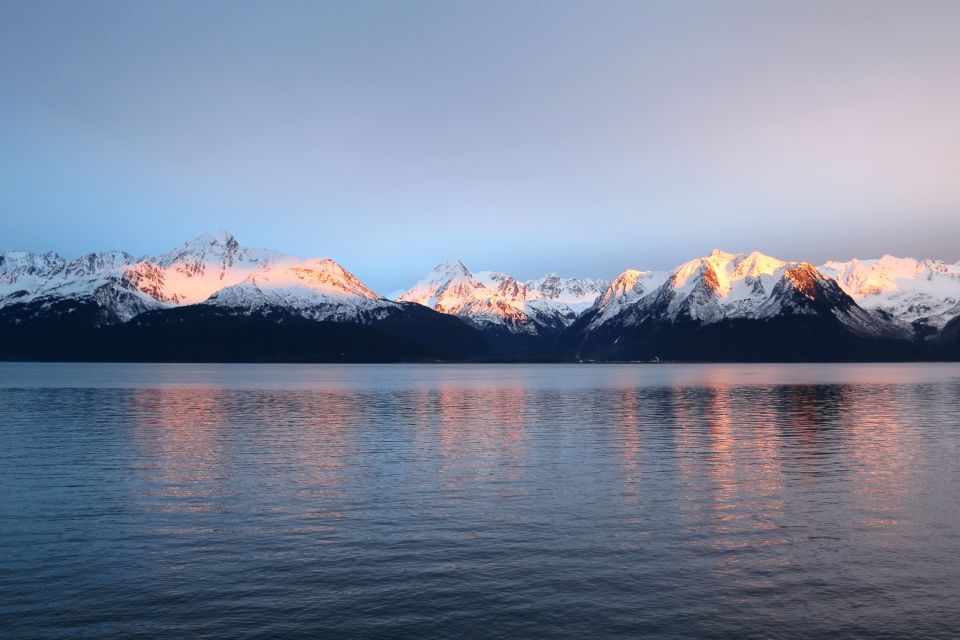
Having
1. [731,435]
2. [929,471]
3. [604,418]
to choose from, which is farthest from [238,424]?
[929,471]

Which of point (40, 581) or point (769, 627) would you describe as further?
point (40, 581)

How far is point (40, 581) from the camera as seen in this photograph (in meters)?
27.5

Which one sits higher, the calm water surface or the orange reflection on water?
the orange reflection on water

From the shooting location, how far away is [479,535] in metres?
34.4

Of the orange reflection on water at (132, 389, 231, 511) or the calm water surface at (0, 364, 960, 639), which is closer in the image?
the calm water surface at (0, 364, 960, 639)

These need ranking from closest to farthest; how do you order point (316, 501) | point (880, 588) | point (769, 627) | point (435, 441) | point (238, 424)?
point (769, 627) < point (880, 588) < point (316, 501) < point (435, 441) < point (238, 424)

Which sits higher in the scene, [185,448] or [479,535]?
[185,448]

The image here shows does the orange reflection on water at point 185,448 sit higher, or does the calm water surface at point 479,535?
the orange reflection on water at point 185,448

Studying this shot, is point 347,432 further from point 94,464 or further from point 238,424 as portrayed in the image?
point 94,464

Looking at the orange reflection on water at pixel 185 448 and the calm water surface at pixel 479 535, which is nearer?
the calm water surface at pixel 479 535

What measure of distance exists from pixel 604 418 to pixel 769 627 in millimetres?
68470

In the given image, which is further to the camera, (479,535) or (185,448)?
(185,448)

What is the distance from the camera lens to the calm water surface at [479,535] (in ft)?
80.9

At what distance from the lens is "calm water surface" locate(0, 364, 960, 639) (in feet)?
80.9
